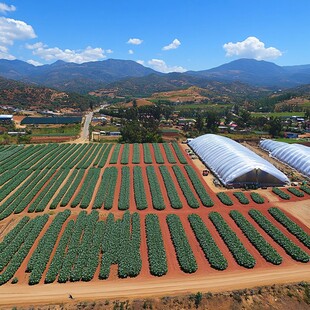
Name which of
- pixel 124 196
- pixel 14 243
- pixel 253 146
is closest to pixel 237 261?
pixel 124 196

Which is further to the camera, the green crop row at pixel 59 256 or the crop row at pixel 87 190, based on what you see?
the crop row at pixel 87 190

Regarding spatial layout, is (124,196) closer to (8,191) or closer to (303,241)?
(8,191)

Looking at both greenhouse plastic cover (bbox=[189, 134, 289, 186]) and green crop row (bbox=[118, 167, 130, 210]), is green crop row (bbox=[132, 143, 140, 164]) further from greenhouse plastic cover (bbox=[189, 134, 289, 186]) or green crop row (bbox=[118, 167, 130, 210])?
greenhouse plastic cover (bbox=[189, 134, 289, 186])

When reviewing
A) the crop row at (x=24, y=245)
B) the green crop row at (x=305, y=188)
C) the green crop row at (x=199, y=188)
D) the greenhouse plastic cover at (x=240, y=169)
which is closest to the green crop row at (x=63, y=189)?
the crop row at (x=24, y=245)

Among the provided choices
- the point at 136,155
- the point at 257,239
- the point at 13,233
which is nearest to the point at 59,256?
the point at 13,233

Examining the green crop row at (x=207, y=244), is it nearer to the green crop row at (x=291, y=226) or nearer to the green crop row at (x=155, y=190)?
the green crop row at (x=155, y=190)

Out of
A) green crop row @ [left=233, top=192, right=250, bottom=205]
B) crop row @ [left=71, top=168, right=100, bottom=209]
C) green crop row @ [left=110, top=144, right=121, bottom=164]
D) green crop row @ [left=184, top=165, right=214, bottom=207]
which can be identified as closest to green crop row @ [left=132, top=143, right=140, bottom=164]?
green crop row @ [left=110, top=144, right=121, bottom=164]
